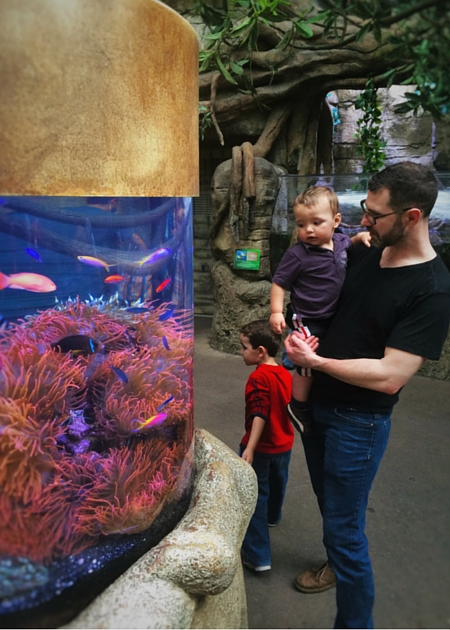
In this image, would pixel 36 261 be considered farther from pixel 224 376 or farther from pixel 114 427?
pixel 224 376

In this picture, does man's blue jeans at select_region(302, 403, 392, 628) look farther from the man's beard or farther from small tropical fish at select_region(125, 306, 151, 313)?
small tropical fish at select_region(125, 306, 151, 313)

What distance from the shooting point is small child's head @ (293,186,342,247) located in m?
1.69

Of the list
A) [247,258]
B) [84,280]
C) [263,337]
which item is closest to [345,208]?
[247,258]

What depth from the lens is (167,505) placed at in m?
1.38

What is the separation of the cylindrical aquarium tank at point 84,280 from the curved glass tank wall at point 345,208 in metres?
3.14

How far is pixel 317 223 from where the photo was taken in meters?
1.72

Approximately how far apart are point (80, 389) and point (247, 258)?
4.10 meters

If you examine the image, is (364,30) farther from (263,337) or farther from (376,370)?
(263,337)

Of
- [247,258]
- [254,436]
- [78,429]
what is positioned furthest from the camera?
[247,258]

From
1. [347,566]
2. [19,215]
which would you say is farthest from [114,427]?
[347,566]

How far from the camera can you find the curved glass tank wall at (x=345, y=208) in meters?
4.41

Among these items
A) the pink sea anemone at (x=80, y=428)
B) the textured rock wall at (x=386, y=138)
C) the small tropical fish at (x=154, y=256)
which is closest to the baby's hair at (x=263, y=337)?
the pink sea anemone at (x=80, y=428)

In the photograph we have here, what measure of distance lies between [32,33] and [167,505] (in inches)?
45.3

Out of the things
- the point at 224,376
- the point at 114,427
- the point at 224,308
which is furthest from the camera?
the point at 224,308
